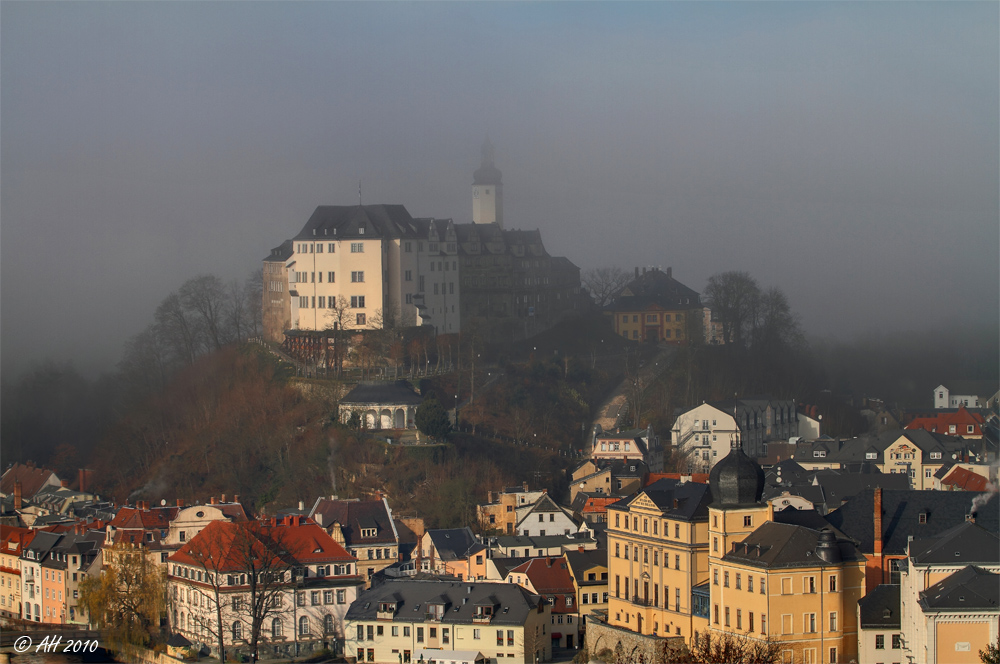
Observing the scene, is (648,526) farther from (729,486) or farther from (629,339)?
(629,339)

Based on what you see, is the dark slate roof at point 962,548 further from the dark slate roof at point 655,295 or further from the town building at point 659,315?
the dark slate roof at point 655,295

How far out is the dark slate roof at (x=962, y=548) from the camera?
51.7 meters

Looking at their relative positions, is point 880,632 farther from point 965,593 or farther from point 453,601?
point 453,601

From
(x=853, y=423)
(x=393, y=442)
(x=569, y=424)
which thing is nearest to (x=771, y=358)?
(x=853, y=423)

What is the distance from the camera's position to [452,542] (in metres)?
71.8

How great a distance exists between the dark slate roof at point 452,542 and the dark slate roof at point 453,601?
23.3ft

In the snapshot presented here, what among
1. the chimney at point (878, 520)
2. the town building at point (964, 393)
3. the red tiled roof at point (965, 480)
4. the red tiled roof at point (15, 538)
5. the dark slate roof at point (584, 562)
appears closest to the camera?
the chimney at point (878, 520)

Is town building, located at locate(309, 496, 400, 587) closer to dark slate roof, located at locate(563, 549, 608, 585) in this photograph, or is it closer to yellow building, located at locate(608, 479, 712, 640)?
dark slate roof, located at locate(563, 549, 608, 585)

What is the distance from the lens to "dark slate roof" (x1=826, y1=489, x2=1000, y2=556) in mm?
56625

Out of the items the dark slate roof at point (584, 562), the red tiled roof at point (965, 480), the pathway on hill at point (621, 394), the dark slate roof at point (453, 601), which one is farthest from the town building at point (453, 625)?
the pathway on hill at point (621, 394)

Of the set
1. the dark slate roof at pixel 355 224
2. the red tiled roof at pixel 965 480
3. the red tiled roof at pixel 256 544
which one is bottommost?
the red tiled roof at pixel 256 544

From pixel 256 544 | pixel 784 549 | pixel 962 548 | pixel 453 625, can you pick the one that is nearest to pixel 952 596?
pixel 962 548

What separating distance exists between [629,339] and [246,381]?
82.8 feet

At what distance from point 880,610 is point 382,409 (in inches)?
1400
